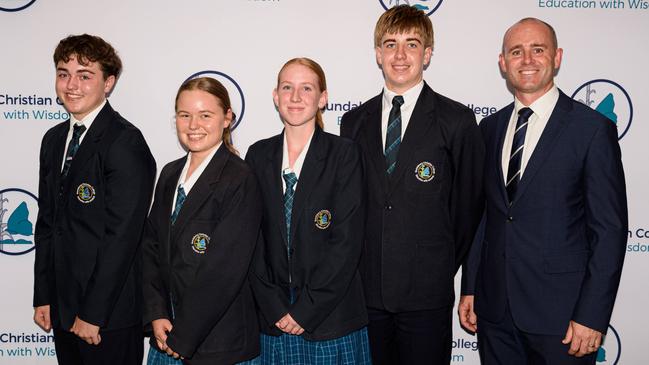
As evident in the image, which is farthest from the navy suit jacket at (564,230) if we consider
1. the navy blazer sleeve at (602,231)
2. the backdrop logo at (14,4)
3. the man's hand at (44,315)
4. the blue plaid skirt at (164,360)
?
the backdrop logo at (14,4)

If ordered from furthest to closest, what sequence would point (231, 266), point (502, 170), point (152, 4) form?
point (152, 4) < point (502, 170) < point (231, 266)

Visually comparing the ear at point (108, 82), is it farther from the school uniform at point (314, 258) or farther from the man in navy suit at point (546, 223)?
the man in navy suit at point (546, 223)

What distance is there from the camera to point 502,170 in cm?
238

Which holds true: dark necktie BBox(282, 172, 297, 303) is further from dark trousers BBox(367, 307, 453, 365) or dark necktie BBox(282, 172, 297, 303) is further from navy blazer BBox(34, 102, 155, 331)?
navy blazer BBox(34, 102, 155, 331)

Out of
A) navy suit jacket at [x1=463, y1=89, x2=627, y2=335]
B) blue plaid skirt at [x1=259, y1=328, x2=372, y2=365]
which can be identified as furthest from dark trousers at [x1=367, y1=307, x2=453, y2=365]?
navy suit jacket at [x1=463, y1=89, x2=627, y2=335]

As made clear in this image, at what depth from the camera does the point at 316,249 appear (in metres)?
2.25

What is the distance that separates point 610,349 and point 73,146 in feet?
11.0

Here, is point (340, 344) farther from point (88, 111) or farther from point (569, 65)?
point (569, 65)

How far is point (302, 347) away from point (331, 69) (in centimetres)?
169

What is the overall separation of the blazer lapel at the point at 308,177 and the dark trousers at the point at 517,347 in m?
0.99

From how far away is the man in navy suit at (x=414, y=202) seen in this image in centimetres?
238

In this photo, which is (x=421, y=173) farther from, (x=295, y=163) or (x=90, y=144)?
(x=90, y=144)

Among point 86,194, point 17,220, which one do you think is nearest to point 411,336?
point 86,194

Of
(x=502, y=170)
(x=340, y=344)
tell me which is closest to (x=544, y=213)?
(x=502, y=170)
